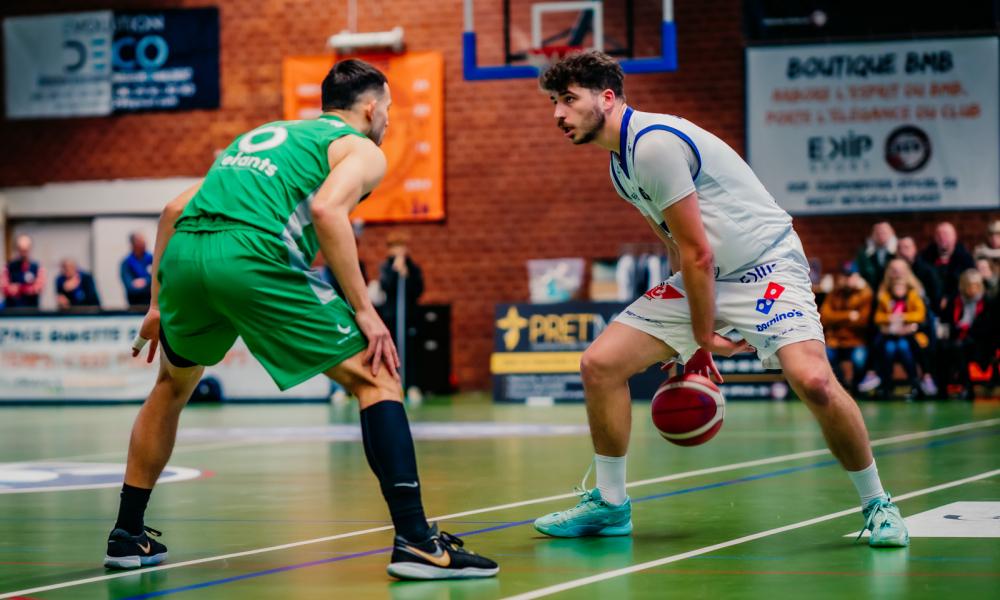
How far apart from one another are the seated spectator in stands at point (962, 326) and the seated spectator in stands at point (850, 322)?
0.92 m

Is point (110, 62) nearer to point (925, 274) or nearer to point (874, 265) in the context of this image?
point (874, 265)

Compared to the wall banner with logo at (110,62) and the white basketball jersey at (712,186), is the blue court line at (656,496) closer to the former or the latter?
the white basketball jersey at (712,186)

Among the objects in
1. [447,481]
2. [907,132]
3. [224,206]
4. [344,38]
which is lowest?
[447,481]

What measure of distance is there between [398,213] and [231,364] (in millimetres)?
4174

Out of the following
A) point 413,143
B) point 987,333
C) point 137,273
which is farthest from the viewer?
point 413,143

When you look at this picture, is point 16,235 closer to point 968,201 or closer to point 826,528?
point 968,201

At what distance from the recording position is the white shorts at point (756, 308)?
5539 mm

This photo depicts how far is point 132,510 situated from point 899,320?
12.6 m

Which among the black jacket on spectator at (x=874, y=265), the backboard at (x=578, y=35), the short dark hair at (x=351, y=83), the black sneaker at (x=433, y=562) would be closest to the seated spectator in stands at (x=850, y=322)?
the black jacket on spectator at (x=874, y=265)

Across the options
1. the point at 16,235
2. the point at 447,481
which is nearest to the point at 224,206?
the point at 447,481

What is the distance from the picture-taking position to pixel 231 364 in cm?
1845

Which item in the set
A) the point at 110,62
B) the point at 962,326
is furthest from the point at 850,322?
the point at 110,62

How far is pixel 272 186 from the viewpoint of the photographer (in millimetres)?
4938

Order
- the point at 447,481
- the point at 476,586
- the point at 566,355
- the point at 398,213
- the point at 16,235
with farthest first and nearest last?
the point at 16,235
the point at 398,213
the point at 566,355
the point at 447,481
the point at 476,586
